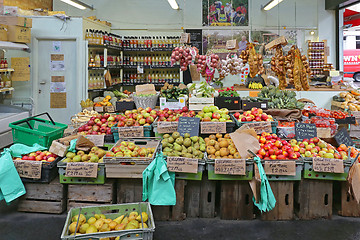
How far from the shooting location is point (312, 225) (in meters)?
3.52

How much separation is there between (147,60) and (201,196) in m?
6.21

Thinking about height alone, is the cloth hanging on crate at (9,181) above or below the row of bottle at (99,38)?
below

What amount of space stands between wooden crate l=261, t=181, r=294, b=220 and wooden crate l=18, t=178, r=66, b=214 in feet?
7.20

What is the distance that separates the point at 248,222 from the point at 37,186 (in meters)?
2.32

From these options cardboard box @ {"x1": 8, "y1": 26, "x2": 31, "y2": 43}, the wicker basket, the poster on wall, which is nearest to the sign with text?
the wicker basket

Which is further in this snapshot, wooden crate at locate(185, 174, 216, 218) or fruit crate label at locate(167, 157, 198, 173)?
wooden crate at locate(185, 174, 216, 218)

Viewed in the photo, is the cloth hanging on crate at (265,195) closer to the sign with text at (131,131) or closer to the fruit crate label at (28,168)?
the sign with text at (131,131)

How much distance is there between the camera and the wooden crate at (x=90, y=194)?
370 cm

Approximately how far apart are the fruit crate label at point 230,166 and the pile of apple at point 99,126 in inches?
66.0

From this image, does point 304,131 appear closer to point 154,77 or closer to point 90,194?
point 90,194

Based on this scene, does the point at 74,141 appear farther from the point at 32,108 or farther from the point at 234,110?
the point at 32,108

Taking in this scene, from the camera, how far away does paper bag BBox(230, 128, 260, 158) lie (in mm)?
3604

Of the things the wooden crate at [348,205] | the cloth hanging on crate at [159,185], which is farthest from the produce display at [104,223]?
the wooden crate at [348,205]

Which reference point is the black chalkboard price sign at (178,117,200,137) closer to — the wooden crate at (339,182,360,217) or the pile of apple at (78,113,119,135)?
the pile of apple at (78,113,119,135)
